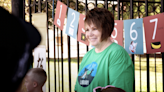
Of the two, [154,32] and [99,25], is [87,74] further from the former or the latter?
[154,32]

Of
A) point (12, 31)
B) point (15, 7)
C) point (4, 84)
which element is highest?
point (15, 7)

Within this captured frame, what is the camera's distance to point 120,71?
4.37 feet

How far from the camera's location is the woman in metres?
1.34

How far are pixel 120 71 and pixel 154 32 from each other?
729 mm

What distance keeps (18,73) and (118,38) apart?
5.23 feet

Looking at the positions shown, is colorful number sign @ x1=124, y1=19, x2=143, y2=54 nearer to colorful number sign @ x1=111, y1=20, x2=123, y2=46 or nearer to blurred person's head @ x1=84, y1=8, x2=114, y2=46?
colorful number sign @ x1=111, y1=20, x2=123, y2=46

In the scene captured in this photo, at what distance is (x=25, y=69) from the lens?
618 mm

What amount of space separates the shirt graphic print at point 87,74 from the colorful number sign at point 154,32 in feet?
2.35

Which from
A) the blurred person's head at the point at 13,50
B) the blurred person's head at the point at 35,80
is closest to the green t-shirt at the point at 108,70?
the blurred person's head at the point at 35,80

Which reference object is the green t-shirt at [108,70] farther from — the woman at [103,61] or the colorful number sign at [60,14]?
the colorful number sign at [60,14]

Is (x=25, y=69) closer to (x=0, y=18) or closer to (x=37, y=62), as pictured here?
(x=0, y=18)

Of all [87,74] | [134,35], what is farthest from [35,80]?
[134,35]

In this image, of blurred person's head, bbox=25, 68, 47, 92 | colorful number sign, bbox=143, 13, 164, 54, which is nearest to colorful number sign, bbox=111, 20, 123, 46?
colorful number sign, bbox=143, 13, 164, 54

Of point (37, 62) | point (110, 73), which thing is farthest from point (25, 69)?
point (37, 62)
